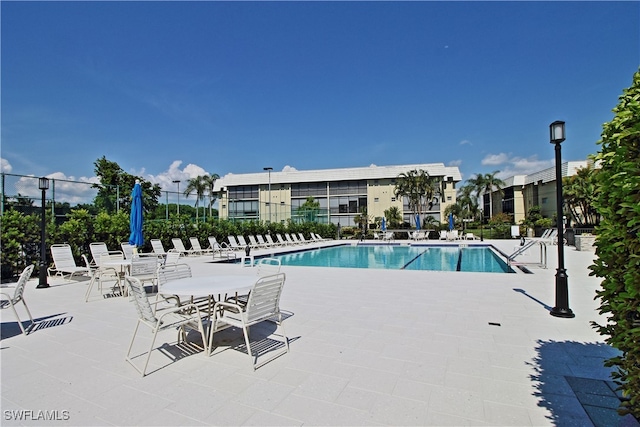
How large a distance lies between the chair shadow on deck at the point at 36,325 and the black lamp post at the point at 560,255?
23.0ft

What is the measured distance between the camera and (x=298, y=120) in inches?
1069

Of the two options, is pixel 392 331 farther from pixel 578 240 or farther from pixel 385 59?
pixel 578 240

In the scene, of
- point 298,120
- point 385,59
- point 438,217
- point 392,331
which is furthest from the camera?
point 438,217

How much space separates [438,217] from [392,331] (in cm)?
3984

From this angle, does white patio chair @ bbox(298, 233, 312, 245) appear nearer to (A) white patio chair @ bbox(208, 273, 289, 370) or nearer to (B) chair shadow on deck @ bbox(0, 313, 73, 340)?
(B) chair shadow on deck @ bbox(0, 313, 73, 340)

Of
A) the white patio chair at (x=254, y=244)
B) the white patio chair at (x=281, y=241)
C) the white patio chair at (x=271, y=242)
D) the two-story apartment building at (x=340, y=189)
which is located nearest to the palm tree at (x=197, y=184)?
the two-story apartment building at (x=340, y=189)

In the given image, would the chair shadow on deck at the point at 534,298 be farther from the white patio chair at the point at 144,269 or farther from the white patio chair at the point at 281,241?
the white patio chair at the point at 281,241

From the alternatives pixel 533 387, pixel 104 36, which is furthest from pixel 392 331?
pixel 104 36

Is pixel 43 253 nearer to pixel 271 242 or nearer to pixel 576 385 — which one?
pixel 576 385

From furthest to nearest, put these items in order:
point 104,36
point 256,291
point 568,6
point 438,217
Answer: point 438,217 < point 104,36 < point 568,6 < point 256,291

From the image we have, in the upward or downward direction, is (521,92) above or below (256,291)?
above

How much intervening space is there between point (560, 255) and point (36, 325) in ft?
24.8

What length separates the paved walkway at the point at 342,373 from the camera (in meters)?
2.27

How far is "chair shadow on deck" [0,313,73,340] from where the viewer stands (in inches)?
163
